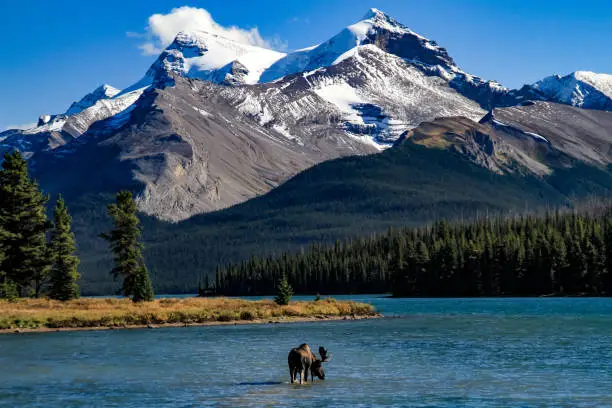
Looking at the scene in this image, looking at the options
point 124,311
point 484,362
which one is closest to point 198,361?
point 484,362

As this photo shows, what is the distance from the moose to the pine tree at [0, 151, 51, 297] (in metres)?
66.4

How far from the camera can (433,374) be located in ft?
174

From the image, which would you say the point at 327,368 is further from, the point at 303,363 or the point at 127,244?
the point at 127,244

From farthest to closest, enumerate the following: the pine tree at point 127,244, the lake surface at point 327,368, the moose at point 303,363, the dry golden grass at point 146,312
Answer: the pine tree at point 127,244, the dry golden grass at point 146,312, the moose at point 303,363, the lake surface at point 327,368

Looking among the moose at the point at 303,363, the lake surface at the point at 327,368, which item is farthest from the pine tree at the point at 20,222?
the moose at the point at 303,363

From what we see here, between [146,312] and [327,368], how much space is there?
163 ft

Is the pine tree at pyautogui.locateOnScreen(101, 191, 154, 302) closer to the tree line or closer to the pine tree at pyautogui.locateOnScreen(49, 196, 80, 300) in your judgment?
the tree line

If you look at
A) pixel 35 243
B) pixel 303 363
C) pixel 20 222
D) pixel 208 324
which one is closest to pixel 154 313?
A: pixel 208 324

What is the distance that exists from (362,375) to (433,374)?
13.7ft

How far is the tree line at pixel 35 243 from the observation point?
108 metres

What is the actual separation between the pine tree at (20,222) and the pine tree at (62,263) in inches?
116

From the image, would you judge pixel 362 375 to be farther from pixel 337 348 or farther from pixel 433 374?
pixel 337 348

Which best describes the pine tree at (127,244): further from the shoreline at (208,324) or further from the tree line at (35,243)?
the shoreline at (208,324)

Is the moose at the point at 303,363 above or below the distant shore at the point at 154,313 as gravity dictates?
below
